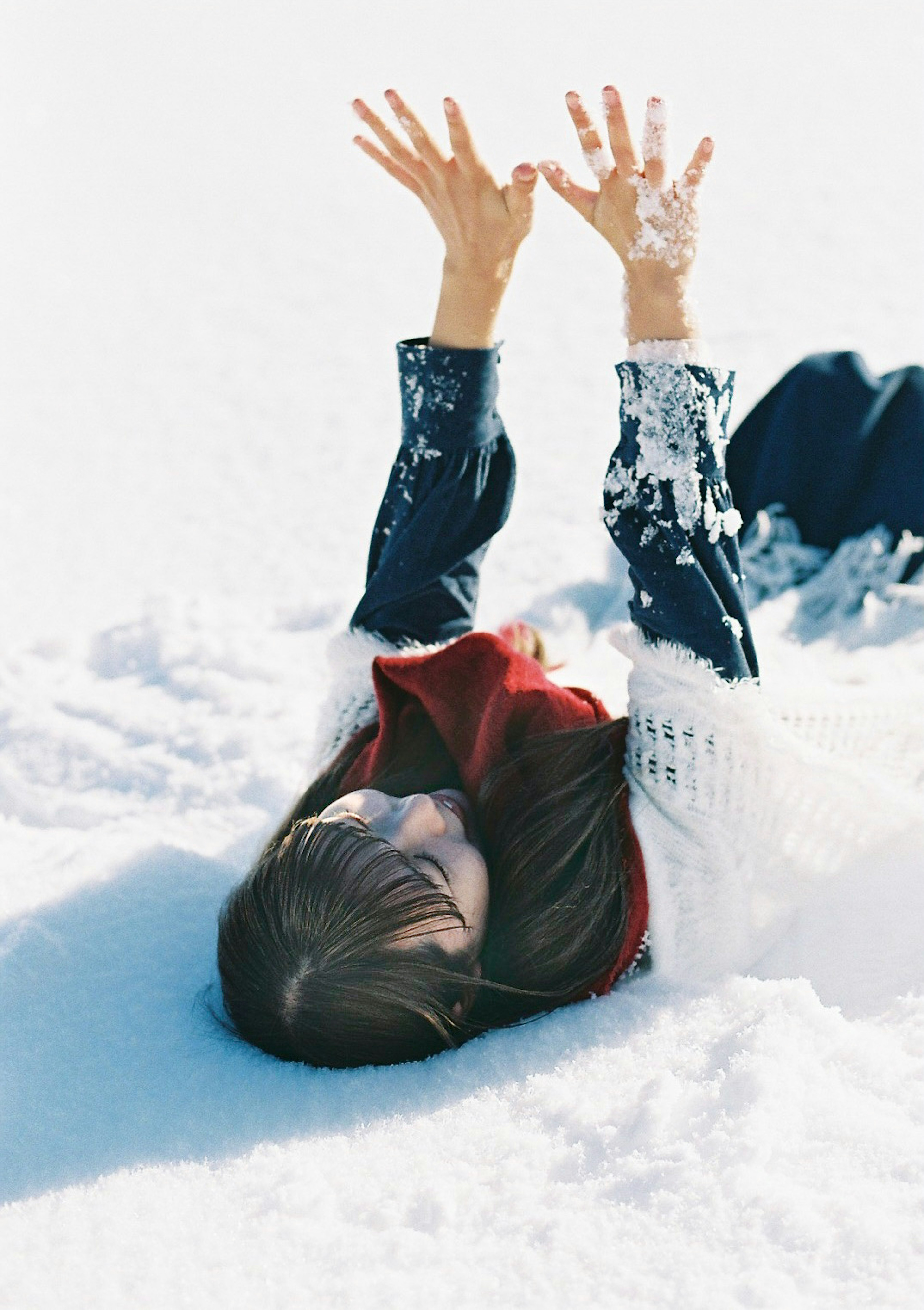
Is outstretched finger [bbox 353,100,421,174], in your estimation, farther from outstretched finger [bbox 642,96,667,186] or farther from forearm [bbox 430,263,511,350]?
outstretched finger [bbox 642,96,667,186]

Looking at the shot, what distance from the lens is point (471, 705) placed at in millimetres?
1417

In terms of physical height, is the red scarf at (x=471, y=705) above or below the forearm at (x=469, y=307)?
below

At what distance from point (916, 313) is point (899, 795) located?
2.11 metres

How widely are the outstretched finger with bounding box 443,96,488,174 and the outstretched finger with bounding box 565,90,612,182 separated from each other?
14 centimetres

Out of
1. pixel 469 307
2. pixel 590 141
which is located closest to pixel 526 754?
pixel 469 307

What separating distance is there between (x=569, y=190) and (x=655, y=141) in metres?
0.10

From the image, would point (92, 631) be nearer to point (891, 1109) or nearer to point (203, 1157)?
point (203, 1157)

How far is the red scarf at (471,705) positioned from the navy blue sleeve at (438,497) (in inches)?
4.4

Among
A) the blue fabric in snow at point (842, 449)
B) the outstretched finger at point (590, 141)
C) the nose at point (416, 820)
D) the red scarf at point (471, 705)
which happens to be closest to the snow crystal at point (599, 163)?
the outstretched finger at point (590, 141)

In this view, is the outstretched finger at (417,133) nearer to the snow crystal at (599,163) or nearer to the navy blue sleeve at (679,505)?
the snow crystal at (599,163)

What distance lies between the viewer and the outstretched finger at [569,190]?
118 centimetres

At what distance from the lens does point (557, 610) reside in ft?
6.94

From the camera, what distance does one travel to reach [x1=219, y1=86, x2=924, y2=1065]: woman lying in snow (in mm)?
1129

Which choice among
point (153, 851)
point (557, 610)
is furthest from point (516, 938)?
point (557, 610)
